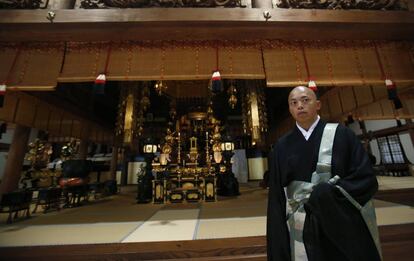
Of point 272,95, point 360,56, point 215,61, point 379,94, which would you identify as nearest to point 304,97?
point 215,61

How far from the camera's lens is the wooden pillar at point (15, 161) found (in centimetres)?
568

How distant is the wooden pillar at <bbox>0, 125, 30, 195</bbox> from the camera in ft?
18.6

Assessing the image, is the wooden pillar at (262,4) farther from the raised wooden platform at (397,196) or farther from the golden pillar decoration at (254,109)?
the raised wooden platform at (397,196)

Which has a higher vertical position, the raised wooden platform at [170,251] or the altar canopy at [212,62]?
the altar canopy at [212,62]

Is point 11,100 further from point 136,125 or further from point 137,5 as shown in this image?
point 137,5

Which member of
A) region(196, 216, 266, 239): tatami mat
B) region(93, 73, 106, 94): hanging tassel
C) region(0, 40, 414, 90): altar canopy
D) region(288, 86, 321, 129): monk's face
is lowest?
region(196, 216, 266, 239): tatami mat

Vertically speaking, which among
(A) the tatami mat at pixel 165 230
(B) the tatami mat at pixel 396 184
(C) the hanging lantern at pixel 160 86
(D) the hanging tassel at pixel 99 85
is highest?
(C) the hanging lantern at pixel 160 86

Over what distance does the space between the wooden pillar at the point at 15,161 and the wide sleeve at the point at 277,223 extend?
25.6ft

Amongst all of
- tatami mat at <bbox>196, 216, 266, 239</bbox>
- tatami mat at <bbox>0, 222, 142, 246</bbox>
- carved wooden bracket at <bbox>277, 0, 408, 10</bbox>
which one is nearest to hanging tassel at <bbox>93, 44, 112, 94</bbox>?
tatami mat at <bbox>0, 222, 142, 246</bbox>

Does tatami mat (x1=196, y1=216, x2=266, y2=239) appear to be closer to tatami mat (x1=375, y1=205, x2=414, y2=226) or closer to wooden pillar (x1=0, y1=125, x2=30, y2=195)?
tatami mat (x1=375, y1=205, x2=414, y2=226)

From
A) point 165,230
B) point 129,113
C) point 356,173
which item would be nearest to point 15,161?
point 129,113

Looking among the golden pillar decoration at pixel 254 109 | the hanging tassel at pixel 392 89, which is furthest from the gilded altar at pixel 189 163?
the hanging tassel at pixel 392 89

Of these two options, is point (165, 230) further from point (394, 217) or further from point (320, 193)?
point (394, 217)

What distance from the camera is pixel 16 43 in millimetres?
3287
